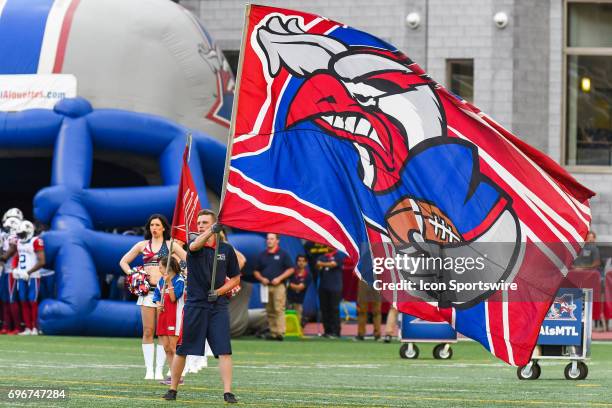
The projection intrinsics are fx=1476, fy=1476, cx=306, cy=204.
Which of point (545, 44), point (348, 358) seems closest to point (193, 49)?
point (348, 358)

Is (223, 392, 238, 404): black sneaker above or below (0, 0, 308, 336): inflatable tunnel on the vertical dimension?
below

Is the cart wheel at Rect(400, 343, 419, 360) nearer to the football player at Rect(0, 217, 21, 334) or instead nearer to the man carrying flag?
the football player at Rect(0, 217, 21, 334)

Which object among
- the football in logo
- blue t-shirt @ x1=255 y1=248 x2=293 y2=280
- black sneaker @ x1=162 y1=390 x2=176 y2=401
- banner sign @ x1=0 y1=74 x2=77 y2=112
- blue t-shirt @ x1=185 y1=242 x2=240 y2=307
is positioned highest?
banner sign @ x1=0 y1=74 x2=77 y2=112

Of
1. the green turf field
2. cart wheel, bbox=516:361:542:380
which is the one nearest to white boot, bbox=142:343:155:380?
the green turf field

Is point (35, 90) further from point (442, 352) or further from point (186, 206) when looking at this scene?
point (186, 206)

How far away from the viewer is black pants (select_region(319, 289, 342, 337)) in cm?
2267

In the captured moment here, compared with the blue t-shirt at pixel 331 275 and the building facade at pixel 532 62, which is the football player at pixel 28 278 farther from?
the building facade at pixel 532 62

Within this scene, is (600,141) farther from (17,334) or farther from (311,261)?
(17,334)

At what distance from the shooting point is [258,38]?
418 inches

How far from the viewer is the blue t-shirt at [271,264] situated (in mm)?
21875

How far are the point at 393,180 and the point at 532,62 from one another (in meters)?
19.1

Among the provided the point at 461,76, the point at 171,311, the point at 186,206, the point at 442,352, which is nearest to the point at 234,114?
the point at 186,206

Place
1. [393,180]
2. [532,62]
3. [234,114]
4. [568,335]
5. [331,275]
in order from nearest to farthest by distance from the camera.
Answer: [234,114]
[393,180]
[568,335]
[331,275]
[532,62]

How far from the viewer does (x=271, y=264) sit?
2194 centimetres
